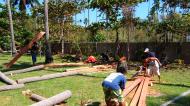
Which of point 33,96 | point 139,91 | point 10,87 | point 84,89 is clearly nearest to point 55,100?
point 33,96

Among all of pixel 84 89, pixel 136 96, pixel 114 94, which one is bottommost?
pixel 84 89

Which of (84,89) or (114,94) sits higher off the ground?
(114,94)

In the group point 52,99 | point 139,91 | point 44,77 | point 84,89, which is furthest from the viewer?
point 44,77

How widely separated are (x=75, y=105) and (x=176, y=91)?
4361mm

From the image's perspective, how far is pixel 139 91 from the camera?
41.5 feet

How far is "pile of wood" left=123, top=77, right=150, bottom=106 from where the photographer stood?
35.8 feet

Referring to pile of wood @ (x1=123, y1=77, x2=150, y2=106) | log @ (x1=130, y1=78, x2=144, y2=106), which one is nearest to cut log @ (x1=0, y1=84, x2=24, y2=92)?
pile of wood @ (x1=123, y1=77, x2=150, y2=106)

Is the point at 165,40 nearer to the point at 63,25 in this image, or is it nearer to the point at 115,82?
the point at 63,25

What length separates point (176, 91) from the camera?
1409cm

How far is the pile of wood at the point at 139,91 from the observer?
1092cm

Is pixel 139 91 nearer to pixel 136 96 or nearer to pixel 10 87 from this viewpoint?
pixel 136 96

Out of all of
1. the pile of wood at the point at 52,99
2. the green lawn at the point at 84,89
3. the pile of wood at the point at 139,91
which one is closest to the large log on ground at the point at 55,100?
the pile of wood at the point at 52,99

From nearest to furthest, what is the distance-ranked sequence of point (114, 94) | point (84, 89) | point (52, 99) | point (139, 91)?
point (114, 94) → point (52, 99) → point (139, 91) → point (84, 89)

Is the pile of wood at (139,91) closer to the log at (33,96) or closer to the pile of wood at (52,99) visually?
the pile of wood at (52,99)
